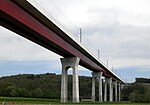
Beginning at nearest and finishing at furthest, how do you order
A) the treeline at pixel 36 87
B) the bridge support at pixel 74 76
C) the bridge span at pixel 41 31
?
the bridge span at pixel 41 31 < the bridge support at pixel 74 76 < the treeline at pixel 36 87

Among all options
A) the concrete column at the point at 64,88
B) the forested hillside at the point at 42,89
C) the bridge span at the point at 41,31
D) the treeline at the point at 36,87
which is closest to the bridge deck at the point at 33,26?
the bridge span at the point at 41,31

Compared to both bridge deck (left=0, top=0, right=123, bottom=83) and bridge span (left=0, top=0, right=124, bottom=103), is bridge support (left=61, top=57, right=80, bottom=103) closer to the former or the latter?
bridge span (left=0, top=0, right=124, bottom=103)

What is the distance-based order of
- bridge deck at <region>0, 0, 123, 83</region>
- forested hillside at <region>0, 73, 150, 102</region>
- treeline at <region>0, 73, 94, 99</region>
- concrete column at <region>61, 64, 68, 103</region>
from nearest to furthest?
1. bridge deck at <region>0, 0, 123, 83</region>
2. concrete column at <region>61, 64, 68, 103</region>
3. treeline at <region>0, 73, 94, 99</region>
4. forested hillside at <region>0, 73, 150, 102</region>

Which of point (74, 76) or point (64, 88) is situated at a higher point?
point (74, 76)

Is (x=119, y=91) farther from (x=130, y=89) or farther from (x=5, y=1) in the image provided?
(x=5, y=1)

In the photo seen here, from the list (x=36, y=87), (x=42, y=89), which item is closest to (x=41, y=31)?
(x=42, y=89)


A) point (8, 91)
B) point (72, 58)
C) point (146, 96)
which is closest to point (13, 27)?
point (72, 58)

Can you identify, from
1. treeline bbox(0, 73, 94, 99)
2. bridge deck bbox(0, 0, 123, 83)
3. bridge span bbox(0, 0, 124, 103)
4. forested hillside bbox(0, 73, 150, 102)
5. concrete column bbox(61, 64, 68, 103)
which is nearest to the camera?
bridge deck bbox(0, 0, 123, 83)

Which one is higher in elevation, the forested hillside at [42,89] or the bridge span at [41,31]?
the bridge span at [41,31]

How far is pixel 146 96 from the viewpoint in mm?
125875

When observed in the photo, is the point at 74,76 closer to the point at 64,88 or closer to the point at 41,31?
the point at 64,88

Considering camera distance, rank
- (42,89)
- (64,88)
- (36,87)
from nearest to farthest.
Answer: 1. (64,88)
2. (42,89)
3. (36,87)

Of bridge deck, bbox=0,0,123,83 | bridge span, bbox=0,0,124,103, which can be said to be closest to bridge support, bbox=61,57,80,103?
bridge span, bbox=0,0,124,103

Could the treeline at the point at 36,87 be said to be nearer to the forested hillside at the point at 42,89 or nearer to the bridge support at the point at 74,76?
the forested hillside at the point at 42,89
